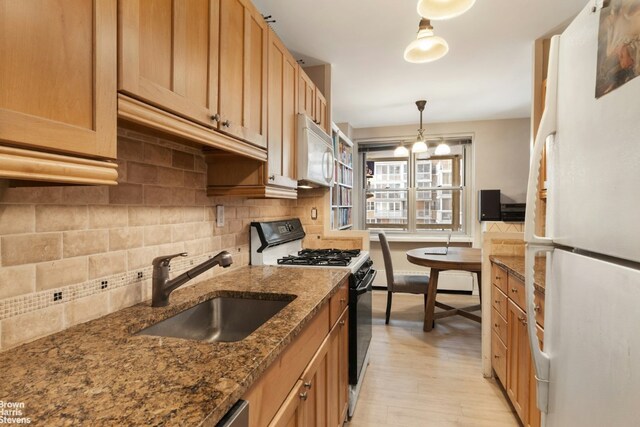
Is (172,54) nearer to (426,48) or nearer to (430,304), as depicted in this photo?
(426,48)

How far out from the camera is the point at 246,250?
7.16ft

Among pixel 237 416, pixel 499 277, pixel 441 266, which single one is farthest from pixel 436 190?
pixel 237 416

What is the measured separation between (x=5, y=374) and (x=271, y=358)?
593mm

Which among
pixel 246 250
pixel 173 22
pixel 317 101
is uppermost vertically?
pixel 317 101

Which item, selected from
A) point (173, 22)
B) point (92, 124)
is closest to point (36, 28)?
point (92, 124)

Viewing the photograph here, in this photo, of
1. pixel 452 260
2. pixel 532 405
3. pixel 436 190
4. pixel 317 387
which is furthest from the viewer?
pixel 436 190

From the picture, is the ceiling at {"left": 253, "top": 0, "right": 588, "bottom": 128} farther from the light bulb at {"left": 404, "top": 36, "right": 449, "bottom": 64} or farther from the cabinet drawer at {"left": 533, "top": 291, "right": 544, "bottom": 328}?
the cabinet drawer at {"left": 533, "top": 291, "right": 544, "bottom": 328}

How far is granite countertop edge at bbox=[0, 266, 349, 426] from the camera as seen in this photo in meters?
0.61

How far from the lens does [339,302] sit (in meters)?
1.75

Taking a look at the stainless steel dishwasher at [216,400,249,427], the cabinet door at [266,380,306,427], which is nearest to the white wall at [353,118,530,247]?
the cabinet door at [266,380,306,427]

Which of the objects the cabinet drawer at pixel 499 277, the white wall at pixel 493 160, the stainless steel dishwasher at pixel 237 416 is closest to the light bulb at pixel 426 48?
the cabinet drawer at pixel 499 277

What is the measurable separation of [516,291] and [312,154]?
4.99 feet

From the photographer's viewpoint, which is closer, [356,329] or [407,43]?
[356,329]

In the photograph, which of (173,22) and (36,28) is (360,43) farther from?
(36,28)
